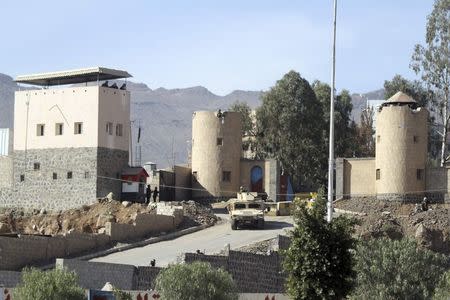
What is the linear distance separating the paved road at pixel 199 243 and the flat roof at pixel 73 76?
1132 centimetres

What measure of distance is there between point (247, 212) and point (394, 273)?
664 inches

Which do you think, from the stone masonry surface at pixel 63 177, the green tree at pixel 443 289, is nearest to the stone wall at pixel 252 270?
the green tree at pixel 443 289

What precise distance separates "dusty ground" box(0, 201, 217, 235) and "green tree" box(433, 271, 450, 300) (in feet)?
64.0

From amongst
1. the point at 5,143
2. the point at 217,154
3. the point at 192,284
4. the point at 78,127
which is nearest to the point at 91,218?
the point at 78,127

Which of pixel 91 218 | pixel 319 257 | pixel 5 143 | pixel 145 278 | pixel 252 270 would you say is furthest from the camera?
pixel 5 143

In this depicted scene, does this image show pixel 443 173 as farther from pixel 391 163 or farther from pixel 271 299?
pixel 271 299

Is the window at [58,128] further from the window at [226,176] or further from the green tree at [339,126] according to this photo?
the green tree at [339,126]

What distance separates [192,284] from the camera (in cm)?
3241

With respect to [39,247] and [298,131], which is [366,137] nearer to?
[298,131]

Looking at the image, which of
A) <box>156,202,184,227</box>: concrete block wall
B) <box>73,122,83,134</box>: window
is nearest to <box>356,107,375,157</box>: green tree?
<box>73,122,83,134</box>: window

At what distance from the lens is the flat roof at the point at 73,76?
208 feet

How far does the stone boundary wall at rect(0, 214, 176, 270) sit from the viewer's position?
4514 centimetres

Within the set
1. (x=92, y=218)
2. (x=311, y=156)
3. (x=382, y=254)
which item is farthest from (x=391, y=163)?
(x=382, y=254)

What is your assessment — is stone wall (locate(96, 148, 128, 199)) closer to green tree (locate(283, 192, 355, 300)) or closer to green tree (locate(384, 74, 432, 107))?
green tree (locate(384, 74, 432, 107))
